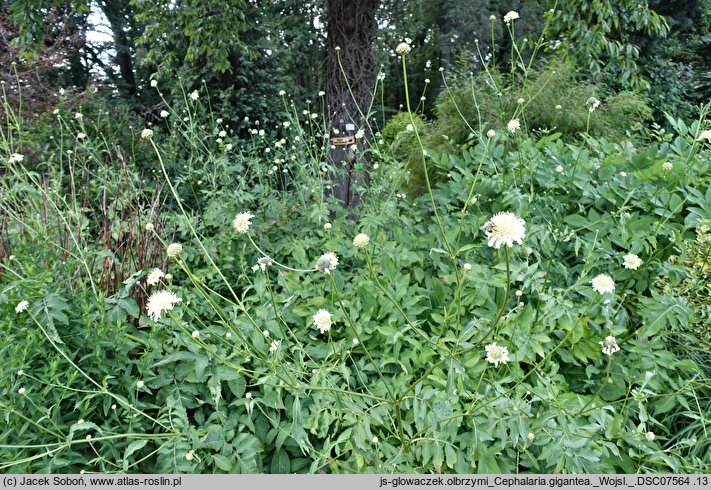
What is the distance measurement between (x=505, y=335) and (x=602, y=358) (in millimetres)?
451

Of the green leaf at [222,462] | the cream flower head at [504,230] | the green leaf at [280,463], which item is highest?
the cream flower head at [504,230]

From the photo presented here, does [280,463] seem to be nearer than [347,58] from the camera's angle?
Yes

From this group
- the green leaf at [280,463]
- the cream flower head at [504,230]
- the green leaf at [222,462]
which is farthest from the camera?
the green leaf at [280,463]

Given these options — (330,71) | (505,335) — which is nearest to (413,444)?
(505,335)

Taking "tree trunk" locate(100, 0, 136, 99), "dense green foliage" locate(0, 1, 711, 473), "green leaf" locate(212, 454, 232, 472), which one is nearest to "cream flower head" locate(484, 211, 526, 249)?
"dense green foliage" locate(0, 1, 711, 473)

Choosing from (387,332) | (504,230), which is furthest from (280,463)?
(504,230)

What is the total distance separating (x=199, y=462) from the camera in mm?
1579

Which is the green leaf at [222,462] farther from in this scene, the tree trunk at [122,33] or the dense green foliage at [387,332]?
the tree trunk at [122,33]

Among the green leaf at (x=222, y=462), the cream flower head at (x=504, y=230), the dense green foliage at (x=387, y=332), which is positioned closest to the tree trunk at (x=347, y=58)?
the dense green foliage at (x=387, y=332)

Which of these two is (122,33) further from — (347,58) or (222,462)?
(222,462)

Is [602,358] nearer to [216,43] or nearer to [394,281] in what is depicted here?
[394,281]

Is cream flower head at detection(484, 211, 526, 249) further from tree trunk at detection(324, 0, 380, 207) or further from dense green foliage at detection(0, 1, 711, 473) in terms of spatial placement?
tree trunk at detection(324, 0, 380, 207)

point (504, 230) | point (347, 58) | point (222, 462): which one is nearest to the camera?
point (504, 230)

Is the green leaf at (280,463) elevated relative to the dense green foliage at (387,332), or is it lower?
lower
